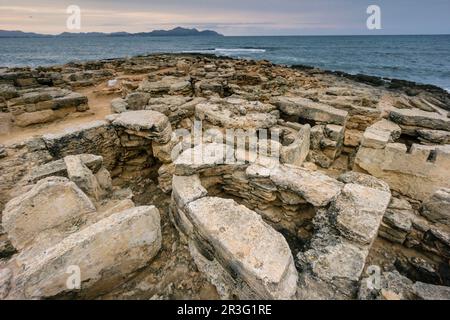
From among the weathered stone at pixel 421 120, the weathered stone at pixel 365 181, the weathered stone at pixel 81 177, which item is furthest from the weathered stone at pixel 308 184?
the weathered stone at pixel 421 120

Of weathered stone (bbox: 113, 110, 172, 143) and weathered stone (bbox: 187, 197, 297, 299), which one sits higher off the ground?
weathered stone (bbox: 113, 110, 172, 143)

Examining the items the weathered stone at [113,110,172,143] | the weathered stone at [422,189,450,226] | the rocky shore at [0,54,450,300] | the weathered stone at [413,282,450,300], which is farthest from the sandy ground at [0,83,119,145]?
the weathered stone at [422,189,450,226]

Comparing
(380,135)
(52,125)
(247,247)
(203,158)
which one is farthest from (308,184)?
(52,125)

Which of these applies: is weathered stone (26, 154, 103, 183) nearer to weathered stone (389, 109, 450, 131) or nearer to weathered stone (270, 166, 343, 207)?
weathered stone (270, 166, 343, 207)

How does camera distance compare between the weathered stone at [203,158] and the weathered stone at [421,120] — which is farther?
the weathered stone at [421,120]

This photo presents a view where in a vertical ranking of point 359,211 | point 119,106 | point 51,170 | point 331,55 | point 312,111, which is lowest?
point 359,211

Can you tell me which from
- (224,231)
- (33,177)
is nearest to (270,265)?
(224,231)

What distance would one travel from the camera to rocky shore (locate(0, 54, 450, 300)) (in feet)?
7.16

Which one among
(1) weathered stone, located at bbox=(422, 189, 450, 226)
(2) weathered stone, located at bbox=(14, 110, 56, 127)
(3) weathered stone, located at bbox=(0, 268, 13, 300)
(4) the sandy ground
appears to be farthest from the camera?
(2) weathered stone, located at bbox=(14, 110, 56, 127)

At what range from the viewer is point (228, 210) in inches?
103

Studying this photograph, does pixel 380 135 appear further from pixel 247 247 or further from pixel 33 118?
pixel 33 118

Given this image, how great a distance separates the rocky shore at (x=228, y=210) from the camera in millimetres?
2182

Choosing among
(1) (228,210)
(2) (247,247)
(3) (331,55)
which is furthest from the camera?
(3) (331,55)

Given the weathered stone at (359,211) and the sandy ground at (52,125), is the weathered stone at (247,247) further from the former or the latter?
the sandy ground at (52,125)
